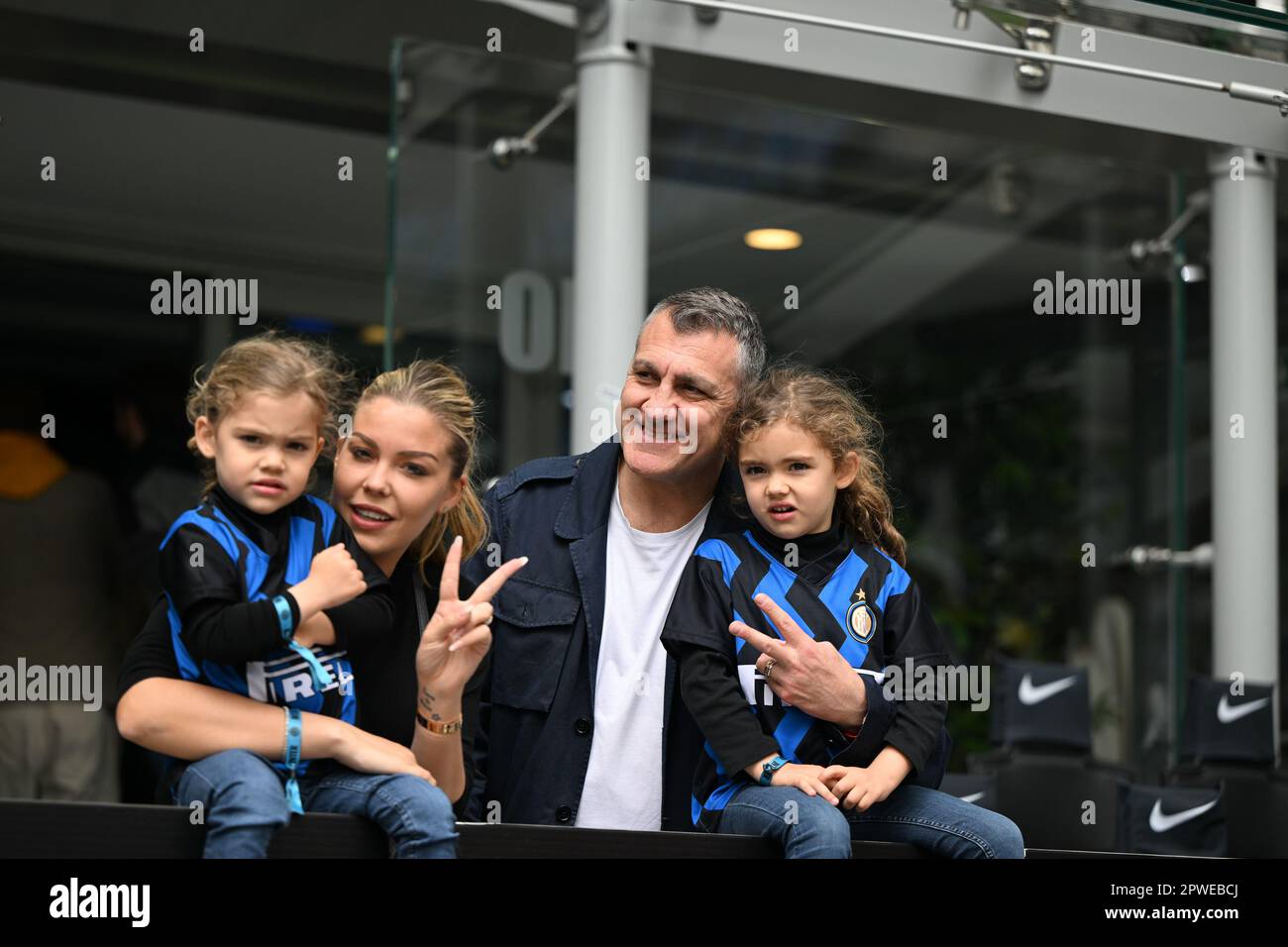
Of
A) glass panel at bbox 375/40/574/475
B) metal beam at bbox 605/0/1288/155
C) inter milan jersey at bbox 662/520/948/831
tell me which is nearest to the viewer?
inter milan jersey at bbox 662/520/948/831

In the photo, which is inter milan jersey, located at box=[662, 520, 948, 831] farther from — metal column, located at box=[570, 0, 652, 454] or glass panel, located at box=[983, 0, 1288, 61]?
glass panel, located at box=[983, 0, 1288, 61]

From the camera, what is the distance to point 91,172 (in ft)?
20.0

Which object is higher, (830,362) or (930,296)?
(930,296)

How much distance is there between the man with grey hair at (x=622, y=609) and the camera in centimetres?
258

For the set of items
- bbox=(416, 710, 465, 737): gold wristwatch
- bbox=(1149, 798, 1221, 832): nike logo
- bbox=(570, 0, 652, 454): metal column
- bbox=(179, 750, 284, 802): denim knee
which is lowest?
bbox=(1149, 798, 1221, 832): nike logo

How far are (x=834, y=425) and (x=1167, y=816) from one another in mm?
2048

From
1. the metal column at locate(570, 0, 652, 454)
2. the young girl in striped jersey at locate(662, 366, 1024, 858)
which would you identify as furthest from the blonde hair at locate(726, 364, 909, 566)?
the metal column at locate(570, 0, 652, 454)

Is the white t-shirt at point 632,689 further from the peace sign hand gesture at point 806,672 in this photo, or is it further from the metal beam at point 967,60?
the metal beam at point 967,60

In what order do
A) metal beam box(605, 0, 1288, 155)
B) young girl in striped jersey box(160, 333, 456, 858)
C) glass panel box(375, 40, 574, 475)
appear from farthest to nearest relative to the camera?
glass panel box(375, 40, 574, 475)
metal beam box(605, 0, 1288, 155)
young girl in striped jersey box(160, 333, 456, 858)

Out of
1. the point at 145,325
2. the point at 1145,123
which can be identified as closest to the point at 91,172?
the point at 145,325

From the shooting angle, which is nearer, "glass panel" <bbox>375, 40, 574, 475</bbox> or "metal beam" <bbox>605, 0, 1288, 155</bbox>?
"metal beam" <bbox>605, 0, 1288, 155</bbox>

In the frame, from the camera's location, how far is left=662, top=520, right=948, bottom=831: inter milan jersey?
2348 mm
